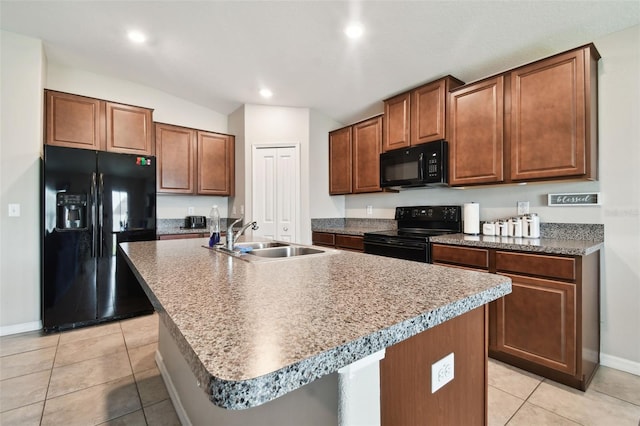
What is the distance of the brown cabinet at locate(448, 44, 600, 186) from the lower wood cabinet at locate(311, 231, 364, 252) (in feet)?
3.91

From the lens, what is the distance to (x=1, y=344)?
2.48m

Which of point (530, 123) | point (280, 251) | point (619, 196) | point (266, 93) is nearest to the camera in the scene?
point (280, 251)

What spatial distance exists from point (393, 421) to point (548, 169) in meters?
2.19

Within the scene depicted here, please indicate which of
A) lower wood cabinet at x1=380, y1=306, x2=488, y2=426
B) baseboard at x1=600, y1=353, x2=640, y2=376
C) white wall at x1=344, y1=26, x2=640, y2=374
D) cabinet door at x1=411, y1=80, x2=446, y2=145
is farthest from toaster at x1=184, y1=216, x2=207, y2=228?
baseboard at x1=600, y1=353, x2=640, y2=376

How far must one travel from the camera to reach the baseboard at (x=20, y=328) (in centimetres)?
266

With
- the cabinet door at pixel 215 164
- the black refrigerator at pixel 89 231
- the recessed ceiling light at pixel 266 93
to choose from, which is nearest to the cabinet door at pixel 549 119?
the recessed ceiling light at pixel 266 93

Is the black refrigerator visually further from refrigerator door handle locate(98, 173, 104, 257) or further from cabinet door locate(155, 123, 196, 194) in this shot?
cabinet door locate(155, 123, 196, 194)

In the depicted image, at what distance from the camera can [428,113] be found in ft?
9.46

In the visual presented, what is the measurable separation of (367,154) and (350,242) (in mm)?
1100

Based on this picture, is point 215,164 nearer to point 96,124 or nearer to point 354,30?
point 96,124

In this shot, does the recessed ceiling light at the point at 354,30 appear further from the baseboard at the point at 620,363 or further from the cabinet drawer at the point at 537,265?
the baseboard at the point at 620,363

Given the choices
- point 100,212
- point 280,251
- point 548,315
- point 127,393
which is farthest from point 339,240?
point 100,212

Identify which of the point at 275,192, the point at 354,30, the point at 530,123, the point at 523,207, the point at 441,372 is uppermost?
the point at 354,30

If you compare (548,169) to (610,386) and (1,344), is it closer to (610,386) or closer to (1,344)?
(610,386)
